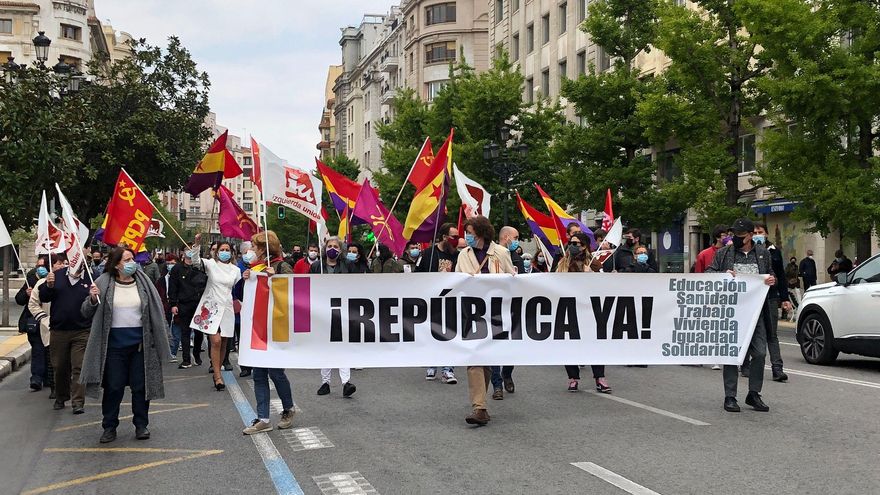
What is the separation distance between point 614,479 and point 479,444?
1611 millimetres

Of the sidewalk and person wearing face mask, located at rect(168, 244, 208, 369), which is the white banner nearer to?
person wearing face mask, located at rect(168, 244, 208, 369)

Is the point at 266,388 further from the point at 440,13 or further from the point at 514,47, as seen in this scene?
the point at 440,13

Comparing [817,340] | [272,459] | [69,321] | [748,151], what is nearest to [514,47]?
[748,151]

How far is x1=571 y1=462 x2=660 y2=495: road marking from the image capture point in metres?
6.52

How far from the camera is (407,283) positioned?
9852 millimetres

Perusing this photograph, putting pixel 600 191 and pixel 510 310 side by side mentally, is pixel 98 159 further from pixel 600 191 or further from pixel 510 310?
pixel 510 310

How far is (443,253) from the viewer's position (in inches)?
506

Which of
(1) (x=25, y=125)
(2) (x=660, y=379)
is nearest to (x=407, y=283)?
(2) (x=660, y=379)

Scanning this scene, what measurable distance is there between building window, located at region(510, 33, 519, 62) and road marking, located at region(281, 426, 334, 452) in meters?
48.9

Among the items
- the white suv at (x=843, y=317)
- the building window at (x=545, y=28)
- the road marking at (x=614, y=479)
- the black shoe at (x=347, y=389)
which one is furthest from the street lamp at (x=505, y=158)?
the road marking at (x=614, y=479)

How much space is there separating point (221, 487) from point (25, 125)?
673 inches

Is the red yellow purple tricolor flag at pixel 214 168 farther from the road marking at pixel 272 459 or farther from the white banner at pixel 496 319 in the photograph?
the white banner at pixel 496 319

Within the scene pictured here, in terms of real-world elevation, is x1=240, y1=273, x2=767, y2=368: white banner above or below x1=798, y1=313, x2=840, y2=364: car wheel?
above

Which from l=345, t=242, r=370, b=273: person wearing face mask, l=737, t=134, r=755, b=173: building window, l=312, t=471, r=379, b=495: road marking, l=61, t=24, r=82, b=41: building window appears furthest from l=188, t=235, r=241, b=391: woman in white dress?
l=61, t=24, r=82, b=41: building window
